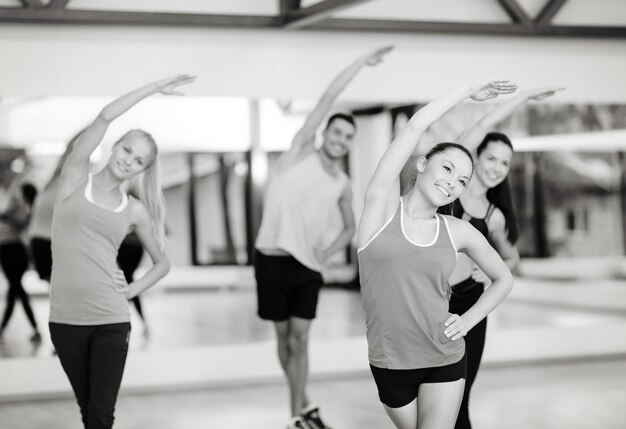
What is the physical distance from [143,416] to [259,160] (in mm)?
2332

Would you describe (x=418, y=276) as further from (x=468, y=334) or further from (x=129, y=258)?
(x=129, y=258)

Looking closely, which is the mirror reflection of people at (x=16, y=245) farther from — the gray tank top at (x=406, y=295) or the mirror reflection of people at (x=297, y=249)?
the gray tank top at (x=406, y=295)

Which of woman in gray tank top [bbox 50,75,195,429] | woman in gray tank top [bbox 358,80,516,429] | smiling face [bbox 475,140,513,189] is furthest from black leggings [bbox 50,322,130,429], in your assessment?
smiling face [bbox 475,140,513,189]

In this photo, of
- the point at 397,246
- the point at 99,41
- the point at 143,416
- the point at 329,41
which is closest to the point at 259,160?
the point at 329,41

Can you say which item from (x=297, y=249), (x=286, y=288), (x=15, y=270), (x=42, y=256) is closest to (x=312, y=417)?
→ (x=286, y=288)

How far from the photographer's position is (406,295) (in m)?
2.98

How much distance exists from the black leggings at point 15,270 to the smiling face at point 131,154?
3.20 meters

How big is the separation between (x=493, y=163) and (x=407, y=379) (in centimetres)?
138

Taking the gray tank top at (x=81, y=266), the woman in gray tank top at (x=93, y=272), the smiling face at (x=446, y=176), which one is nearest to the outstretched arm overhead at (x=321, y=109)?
the woman in gray tank top at (x=93, y=272)

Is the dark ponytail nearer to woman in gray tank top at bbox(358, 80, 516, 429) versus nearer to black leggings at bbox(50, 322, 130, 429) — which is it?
woman in gray tank top at bbox(358, 80, 516, 429)

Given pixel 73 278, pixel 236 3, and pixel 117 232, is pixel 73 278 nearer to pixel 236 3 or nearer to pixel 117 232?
pixel 117 232

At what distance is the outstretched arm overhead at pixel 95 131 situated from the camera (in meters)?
3.65

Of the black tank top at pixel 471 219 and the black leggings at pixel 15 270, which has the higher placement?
the black tank top at pixel 471 219

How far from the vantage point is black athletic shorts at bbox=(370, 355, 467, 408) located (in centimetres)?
305
